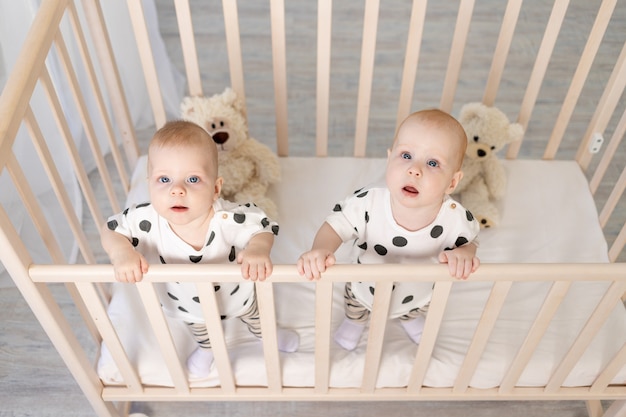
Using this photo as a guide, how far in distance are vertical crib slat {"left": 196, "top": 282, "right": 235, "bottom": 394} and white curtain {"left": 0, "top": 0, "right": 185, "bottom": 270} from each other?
2.36ft

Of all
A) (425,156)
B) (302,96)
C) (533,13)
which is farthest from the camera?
(533,13)

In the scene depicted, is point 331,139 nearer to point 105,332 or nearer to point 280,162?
point 280,162

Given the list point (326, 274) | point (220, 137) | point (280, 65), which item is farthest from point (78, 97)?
point (326, 274)

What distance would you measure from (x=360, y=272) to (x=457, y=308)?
46 centimetres

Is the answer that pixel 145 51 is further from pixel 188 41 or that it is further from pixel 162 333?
pixel 162 333

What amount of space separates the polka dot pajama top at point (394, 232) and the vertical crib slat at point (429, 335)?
9 centimetres

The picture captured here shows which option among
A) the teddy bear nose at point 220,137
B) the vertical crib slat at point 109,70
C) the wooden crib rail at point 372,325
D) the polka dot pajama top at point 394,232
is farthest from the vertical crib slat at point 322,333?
the vertical crib slat at point 109,70

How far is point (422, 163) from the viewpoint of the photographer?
1.00 m

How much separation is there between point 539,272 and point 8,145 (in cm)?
79

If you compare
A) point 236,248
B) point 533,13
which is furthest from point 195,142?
point 533,13

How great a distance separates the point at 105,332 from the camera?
1.04 meters

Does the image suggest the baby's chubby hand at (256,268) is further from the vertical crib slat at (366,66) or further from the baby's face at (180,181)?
the vertical crib slat at (366,66)

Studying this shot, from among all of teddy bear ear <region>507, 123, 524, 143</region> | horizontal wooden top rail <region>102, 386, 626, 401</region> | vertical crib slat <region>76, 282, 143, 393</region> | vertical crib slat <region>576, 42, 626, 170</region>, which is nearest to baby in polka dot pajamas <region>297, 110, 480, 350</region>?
horizontal wooden top rail <region>102, 386, 626, 401</region>

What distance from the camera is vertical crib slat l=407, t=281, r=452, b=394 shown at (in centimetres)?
96
